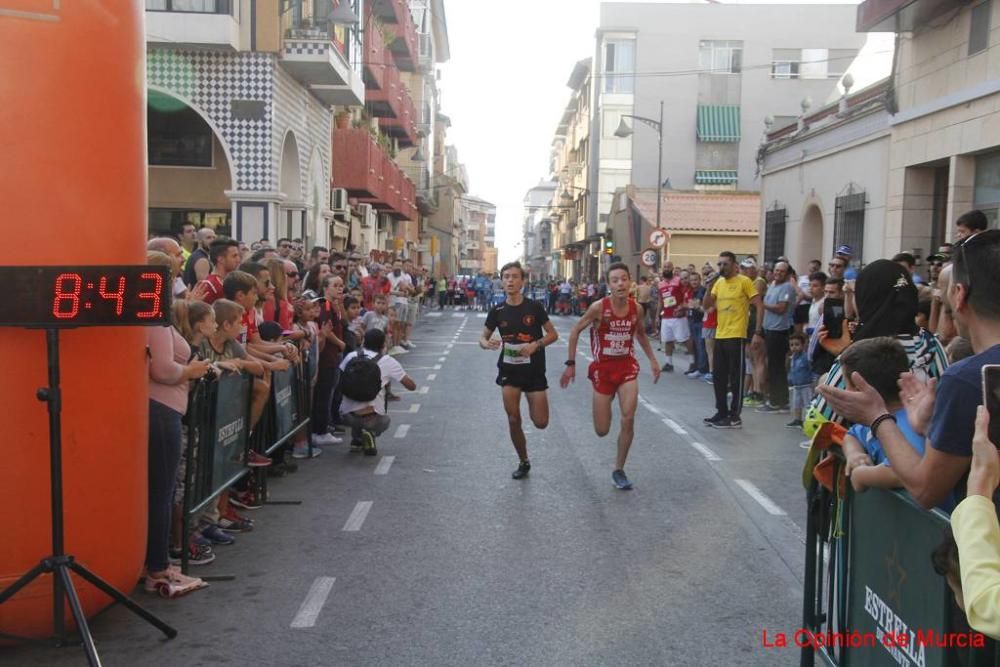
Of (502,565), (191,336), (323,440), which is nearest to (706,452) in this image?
(323,440)

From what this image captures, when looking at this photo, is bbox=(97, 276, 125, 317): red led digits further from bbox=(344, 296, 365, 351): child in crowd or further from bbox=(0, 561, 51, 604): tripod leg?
bbox=(344, 296, 365, 351): child in crowd

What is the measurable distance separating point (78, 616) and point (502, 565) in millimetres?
2662

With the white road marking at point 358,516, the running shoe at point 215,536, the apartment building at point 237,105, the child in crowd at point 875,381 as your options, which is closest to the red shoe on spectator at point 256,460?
the running shoe at point 215,536

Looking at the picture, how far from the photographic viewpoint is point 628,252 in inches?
1919

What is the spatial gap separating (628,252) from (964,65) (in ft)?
109

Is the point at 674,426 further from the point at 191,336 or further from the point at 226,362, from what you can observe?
the point at 191,336

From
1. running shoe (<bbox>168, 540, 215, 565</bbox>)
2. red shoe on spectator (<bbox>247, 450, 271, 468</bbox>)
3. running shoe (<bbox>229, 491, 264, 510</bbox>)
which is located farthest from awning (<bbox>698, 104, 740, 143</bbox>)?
running shoe (<bbox>168, 540, 215, 565</bbox>)

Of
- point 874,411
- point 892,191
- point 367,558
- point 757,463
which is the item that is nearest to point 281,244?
point 757,463

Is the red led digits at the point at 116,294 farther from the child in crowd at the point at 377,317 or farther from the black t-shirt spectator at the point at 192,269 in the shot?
the child in crowd at the point at 377,317

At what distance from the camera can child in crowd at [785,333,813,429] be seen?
12820 mm

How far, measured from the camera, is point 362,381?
1016cm

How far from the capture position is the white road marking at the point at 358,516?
7363 millimetres

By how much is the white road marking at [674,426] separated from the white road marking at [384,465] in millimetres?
3560

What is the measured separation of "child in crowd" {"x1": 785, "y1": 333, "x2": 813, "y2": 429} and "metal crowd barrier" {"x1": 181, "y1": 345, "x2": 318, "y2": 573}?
7.09 m
